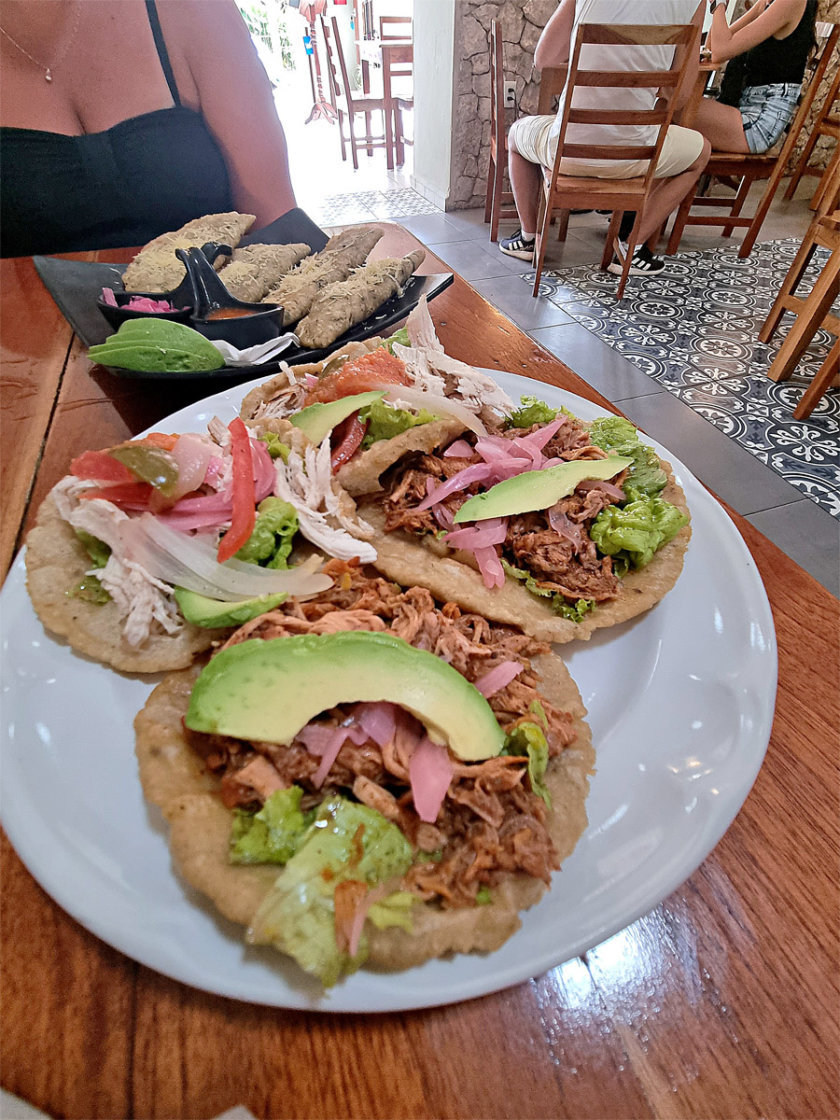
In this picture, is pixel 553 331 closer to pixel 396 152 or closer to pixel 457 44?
pixel 457 44

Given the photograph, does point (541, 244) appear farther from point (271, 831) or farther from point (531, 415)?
point (271, 831)

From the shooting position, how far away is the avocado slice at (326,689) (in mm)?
1061

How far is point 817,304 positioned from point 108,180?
16.4ft

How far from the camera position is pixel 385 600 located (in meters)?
1.48

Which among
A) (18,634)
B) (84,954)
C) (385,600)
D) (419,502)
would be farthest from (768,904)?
(18,634)

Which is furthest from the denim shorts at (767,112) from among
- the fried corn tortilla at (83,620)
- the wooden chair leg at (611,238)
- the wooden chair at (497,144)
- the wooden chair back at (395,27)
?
the fried corn tortilla at (83,620)

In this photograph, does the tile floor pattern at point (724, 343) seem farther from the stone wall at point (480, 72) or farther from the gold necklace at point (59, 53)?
the gold necklace at point (59, 53)

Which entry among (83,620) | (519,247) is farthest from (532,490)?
(519,247)

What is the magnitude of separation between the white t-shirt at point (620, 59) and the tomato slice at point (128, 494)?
5348mm

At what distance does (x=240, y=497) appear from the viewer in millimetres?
1554

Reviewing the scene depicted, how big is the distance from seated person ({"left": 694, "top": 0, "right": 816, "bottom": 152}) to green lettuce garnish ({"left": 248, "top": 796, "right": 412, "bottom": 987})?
29.2 ft

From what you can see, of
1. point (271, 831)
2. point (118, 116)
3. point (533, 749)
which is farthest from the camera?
point (118, 116)

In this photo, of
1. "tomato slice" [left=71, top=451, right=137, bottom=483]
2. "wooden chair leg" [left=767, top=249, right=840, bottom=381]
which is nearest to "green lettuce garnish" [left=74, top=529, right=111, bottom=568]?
"tomato slice" [left=71, top=451, right=137, bottom=483]

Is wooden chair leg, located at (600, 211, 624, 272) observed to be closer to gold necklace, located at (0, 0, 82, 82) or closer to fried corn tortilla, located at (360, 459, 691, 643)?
gold necklace, located at (0, 0, 82, 82)
